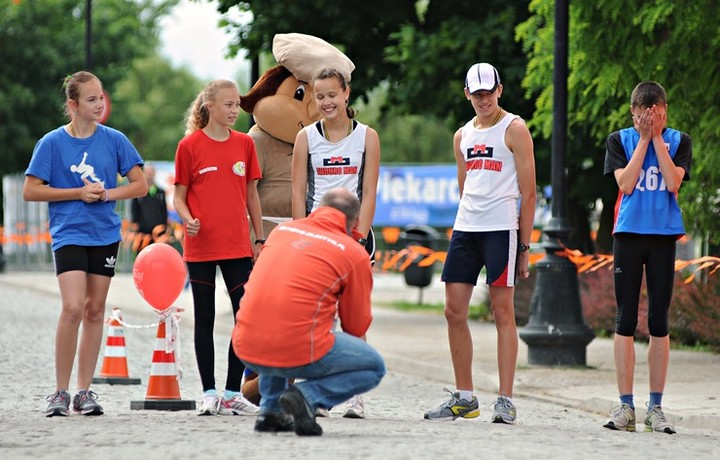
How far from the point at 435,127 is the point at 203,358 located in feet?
173

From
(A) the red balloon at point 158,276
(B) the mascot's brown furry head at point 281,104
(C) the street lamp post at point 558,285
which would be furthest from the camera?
(C) the street lamp post at point 558,285

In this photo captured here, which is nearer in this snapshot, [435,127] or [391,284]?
[391,284]

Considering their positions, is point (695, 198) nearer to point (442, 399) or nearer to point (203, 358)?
point (442, 399)

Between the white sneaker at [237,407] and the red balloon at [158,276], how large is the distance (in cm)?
117

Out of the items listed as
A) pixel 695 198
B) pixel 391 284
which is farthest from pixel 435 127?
pixel 695 198

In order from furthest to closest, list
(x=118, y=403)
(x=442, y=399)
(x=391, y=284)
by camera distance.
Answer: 1. (x=391, y=284)
2. (x=442, y=399)
3. (x=118, y=403)

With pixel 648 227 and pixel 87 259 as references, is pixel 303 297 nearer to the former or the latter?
pixel 87 259

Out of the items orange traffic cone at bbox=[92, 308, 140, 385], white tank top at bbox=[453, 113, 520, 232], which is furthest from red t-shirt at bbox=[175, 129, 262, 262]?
orange traffic cone at bbox=[92, 308, 140, 385]

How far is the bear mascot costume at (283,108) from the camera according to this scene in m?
9.04

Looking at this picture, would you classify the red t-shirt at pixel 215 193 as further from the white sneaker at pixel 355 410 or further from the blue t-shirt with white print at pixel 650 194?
the blue t-shirt with white print at pixel 650 194

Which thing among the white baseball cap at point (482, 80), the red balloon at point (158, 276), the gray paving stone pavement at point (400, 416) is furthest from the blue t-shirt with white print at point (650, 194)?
the red balloon at point (158, 276)

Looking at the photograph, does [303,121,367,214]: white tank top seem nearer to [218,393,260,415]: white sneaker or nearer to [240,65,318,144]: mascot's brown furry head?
[240,65,318,144]: mascot's brown furry head

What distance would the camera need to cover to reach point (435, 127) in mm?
60938

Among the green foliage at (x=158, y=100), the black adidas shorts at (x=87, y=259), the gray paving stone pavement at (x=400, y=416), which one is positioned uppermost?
the green foliage at (x=158, y=100)
